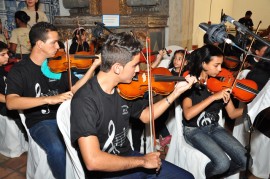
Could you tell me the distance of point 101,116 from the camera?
1.49m

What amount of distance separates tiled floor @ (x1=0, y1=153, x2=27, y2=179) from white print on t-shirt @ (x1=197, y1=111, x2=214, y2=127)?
179 cm

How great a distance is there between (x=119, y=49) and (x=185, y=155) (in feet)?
3.74

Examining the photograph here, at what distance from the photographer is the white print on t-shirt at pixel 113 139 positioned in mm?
1548

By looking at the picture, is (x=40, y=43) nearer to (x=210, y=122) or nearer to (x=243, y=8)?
(x=210, y=122)

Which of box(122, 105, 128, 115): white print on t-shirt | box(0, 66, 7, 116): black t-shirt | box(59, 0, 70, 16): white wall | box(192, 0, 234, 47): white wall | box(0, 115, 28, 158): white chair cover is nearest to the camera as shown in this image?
box(122, 105, 128, 115): white print on t-shirt

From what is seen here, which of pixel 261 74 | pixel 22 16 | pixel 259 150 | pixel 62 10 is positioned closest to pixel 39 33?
pixel 261 74

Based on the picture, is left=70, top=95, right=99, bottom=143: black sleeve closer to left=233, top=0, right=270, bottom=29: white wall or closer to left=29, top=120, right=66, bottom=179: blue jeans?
left=29, top=120, right=66, bottom=179: blue jeans

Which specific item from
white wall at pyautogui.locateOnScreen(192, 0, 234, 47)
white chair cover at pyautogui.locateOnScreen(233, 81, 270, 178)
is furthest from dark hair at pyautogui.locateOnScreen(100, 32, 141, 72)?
white wall at pyautogui.locateOnScreen(192, 0, 234, 47)

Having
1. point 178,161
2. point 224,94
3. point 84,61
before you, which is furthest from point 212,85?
point 84,61

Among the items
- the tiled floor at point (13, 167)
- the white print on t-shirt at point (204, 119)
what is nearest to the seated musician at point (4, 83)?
the tiled floor at point (13, 167)

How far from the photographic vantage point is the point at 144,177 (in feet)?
5.42

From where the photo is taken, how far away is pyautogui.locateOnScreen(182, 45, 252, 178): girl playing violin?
2.01 metres

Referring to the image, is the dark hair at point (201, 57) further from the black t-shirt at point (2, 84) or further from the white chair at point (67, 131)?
the black t-shirt at point (2, 84)

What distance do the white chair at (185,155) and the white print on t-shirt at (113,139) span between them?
2.32ft
